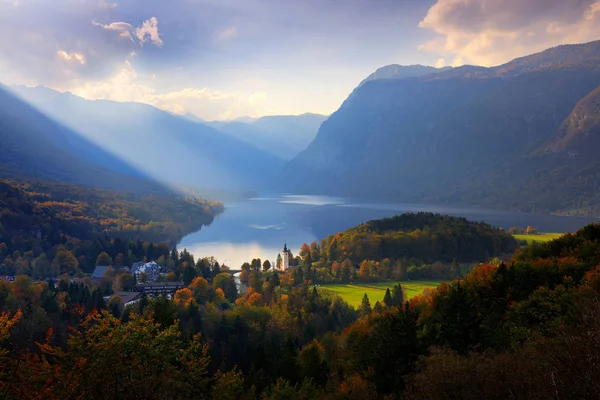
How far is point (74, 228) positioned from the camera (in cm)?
9288

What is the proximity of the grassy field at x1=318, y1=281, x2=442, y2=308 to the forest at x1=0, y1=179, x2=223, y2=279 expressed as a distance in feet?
121

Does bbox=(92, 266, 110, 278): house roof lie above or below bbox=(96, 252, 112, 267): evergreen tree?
below

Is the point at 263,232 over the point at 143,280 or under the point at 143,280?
over

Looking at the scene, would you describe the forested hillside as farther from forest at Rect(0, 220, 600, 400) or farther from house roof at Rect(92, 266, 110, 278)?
house roof at Rect(92, 266, 110, 278)

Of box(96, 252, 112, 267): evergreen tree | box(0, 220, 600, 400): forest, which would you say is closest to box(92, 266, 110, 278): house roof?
box(96, 252, 112, 267): evergreen tree

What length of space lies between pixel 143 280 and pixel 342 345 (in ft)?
130

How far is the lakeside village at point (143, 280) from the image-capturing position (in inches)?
2051

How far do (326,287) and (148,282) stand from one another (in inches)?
945

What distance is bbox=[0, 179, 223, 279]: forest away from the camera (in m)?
Result: 71.4

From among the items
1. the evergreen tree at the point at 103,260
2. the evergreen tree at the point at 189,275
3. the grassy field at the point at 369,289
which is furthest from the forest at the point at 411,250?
the evergreen tree at the point at 103,260

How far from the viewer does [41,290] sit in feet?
146

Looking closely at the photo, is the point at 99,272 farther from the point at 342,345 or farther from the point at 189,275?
the point at 342,345

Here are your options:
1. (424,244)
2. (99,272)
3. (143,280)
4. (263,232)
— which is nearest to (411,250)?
(424,244)

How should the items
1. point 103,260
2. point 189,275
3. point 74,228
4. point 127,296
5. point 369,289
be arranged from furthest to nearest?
point 74,228, point 103,260, point 189,275, point 369,289, point 127,296
